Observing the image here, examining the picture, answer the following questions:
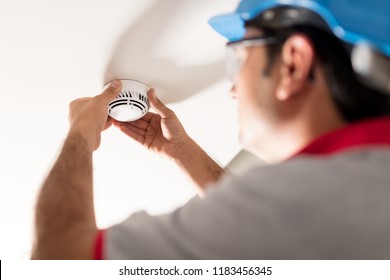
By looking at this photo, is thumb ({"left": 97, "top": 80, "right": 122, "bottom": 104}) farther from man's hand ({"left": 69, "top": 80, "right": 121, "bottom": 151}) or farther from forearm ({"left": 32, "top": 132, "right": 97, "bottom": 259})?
forearm ({"left": 32, "top": 132, "right": 97, "bottom": 259})

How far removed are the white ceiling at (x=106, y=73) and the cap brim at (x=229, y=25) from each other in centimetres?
3

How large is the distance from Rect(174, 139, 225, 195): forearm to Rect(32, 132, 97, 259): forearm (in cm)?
44

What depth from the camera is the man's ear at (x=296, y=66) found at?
989mm

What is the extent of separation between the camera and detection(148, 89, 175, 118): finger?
138 centimetres

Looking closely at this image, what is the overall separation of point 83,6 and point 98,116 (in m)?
0.29

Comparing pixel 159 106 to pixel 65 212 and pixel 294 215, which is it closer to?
pixel 65 212

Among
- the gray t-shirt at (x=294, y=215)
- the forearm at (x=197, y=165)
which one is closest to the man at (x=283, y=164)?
the gray t-shirt at (x=294, y=215)

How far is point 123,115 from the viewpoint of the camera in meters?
1.37

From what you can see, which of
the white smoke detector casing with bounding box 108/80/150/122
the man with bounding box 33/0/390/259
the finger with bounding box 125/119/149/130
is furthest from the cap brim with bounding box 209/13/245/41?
the finger with bounding box 125/119/149/130

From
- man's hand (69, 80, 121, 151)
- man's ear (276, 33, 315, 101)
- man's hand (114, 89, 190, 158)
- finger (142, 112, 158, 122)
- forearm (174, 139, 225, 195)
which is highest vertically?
man's ear (276, 33, 315, 101)

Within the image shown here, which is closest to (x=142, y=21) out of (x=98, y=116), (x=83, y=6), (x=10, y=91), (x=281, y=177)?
(x=83, y=6)

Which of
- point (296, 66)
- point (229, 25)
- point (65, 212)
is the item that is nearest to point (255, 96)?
point (296, 66)

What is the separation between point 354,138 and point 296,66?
0.71 feet

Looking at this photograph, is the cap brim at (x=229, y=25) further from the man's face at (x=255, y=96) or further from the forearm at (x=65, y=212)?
the forearm at (x=65, y=212)
